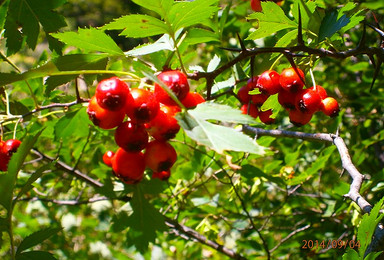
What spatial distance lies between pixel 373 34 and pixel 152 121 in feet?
8.24

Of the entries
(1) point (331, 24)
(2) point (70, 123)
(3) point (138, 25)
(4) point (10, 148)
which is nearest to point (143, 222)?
(2) point (70, 123)

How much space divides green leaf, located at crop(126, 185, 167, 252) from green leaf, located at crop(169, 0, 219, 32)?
3.30 feet

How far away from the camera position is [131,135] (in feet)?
4.16

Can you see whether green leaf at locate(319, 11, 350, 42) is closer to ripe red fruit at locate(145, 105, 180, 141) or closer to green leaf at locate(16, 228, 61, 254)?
ripe red fruit at locate(145, 105, 180, 141)

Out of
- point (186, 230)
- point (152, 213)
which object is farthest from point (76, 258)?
point (152, 213)

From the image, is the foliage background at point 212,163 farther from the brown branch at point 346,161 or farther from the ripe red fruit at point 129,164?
the ripe red fruit at point 129,164

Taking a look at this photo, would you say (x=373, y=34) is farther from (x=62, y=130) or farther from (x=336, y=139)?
(x=62, y=130)

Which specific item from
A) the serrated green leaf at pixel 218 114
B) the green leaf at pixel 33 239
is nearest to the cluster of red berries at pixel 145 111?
the serrated green leaf at pixel 218 114

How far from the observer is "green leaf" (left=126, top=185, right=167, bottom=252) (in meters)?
2.01

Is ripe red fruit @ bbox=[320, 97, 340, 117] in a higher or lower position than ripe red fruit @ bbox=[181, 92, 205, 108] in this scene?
lower

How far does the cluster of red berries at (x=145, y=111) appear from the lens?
115cm

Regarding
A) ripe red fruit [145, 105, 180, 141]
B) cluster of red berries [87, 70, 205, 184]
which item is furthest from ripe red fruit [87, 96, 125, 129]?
ripe red fruit [145, 105, 180, 141]

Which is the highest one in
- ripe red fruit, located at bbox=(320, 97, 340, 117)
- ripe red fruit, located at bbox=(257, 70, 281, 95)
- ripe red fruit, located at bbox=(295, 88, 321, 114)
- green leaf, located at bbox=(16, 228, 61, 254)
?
ripe red fruit, located at bbox=(257, 70, 281, 95)

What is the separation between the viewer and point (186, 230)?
2393 millimetres
